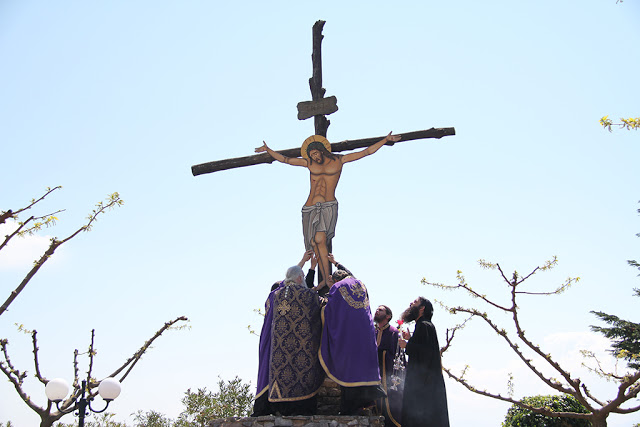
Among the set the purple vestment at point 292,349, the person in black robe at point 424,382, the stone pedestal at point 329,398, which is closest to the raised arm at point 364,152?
the purple vestment at point 292,349

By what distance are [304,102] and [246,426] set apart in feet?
16.8

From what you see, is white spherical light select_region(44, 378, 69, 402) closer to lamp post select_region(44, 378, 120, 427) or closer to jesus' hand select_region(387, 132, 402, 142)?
lamp post select_region(44, 378, 120, 427)

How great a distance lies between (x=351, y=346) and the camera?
724 cm

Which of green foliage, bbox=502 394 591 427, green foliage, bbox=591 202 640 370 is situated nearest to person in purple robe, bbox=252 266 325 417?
green foliage, bbox=502 394 591 427

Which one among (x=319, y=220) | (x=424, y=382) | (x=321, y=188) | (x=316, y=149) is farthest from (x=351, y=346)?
(x=316, y=149)

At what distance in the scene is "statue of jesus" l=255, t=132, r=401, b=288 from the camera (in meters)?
9.17

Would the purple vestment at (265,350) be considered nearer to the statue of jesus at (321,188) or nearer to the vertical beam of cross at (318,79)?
the statue of jesus at (321,188)

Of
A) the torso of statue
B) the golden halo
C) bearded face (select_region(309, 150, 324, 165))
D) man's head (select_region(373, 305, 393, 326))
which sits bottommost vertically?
man's head (select_region(373, 305, 393, 326))

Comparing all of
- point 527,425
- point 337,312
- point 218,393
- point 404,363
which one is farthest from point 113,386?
point 527,425

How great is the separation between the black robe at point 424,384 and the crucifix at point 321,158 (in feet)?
6.50

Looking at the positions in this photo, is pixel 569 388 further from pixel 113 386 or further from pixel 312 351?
pixel 113 386

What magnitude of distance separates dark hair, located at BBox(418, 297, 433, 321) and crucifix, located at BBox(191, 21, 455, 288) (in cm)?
178

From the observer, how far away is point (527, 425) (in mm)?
9156

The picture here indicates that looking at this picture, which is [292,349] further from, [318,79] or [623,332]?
[623,332]
